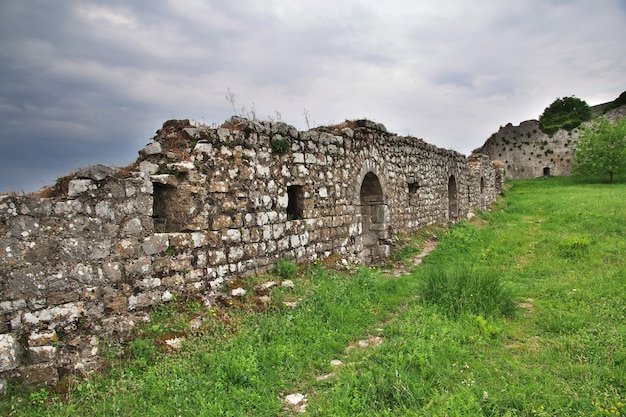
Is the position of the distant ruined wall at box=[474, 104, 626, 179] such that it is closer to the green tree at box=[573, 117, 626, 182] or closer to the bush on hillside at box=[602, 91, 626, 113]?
the bush on hillside at box=[602, 91, 626, 113]

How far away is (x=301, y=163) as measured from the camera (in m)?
→ 7.37

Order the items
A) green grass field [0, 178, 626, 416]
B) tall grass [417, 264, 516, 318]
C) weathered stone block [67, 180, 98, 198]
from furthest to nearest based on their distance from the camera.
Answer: tall grass [417, 264, 516, 318] < weathered stone block [67, 180, 98, 198] < green grass field [0, 178, 626, 416]

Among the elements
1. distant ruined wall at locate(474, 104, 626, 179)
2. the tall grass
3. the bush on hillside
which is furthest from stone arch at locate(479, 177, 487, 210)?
the bush on hillside

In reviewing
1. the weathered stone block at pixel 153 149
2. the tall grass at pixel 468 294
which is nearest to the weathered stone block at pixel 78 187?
the weathered stone block at pixel 153 149

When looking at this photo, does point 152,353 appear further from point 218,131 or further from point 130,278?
point 218,131

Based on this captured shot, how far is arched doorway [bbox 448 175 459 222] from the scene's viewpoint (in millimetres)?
16484

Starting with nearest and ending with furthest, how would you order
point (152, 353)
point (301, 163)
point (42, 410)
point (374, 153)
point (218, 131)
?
1. point (42, 410)
2. point (152, 353)
3. point (218, 131)
4. point (301, 163)
5. point (374, 153)

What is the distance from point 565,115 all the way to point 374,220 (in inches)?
1275

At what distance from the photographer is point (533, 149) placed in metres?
34.5

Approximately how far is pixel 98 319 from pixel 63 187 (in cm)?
151

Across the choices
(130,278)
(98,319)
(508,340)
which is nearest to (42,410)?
(98,319)

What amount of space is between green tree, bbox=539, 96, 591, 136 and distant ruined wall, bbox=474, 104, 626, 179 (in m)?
0.46

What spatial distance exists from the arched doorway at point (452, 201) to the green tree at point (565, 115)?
914 inches

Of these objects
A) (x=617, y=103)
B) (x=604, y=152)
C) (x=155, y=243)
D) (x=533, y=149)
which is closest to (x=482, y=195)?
(x=604, y=152)
